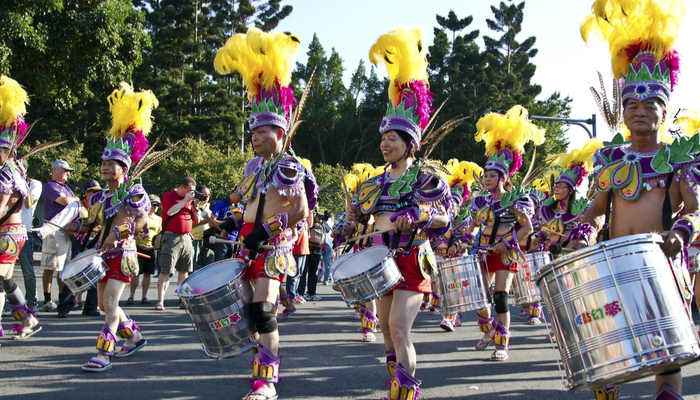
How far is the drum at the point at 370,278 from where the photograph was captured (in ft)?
13.1

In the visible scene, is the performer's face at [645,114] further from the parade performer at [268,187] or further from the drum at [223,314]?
the drum at [223,314]

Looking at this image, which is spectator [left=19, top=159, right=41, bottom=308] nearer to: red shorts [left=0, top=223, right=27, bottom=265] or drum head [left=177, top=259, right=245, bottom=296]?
red shorts [left=0, top=223, right=27, bottom=265]

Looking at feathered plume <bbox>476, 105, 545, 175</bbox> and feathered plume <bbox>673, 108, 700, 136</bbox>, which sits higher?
feathered plume <bbox>476, 105, 545, 175</bbox>

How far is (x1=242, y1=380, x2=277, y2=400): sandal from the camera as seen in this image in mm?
4285

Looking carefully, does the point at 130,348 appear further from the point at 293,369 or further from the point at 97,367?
the point at 293,369

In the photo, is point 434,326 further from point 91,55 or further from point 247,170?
point 91,55

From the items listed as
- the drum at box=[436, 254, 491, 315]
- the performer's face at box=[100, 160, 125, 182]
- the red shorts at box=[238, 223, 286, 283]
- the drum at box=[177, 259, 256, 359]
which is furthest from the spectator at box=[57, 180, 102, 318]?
the drum at box=[436, 254, 491, 315]

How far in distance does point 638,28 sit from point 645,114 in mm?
617

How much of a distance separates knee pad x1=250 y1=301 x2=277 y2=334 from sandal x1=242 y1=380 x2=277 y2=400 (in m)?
0.38

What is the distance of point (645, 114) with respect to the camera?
12.4ft

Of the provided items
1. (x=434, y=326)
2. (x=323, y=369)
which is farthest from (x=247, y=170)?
(x=434, y=326)

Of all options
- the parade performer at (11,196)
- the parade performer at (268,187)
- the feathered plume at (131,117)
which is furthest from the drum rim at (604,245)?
the parade performer at (11,196)

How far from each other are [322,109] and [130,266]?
4648cm

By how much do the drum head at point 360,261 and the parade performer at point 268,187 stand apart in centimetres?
40
